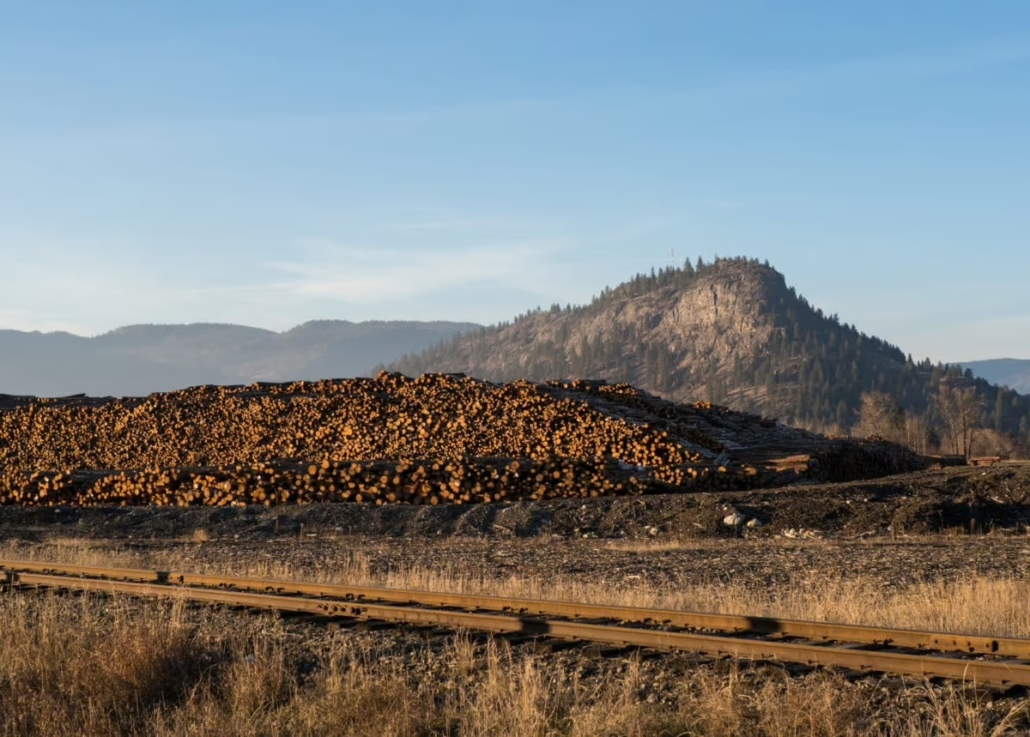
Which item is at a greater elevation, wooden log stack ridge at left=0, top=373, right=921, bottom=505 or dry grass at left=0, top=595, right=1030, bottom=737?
wooden log stack ridge at left=0, top=373, right=921, bottom=505

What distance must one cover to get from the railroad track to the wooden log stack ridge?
38.4 ft

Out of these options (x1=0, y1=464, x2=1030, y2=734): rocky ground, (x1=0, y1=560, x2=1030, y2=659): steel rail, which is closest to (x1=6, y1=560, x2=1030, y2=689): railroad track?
(x1=0, y1=560, x2=1030, y2=659): steel rail

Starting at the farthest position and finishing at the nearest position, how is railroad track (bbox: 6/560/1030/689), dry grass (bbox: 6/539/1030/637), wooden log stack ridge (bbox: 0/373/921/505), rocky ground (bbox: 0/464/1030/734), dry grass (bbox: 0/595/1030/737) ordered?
wooden log stack ridge (bbox: 0/373/921/505), dry grass (bbox: 6/539/1030/637), railroad track (bbox: 6/560/1030/689), rocky ground (bbox: 0/464/1030/734), dry grass (bbox: 0/595/1030/737)

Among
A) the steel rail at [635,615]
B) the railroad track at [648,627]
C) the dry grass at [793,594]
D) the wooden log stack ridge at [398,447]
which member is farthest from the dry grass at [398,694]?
the wooden log stack ridge at [398,447]

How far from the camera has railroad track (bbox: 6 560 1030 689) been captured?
7742 millimetres

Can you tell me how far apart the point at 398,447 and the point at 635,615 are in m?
18.8

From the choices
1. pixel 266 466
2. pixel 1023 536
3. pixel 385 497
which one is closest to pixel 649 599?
pixel 1023 536

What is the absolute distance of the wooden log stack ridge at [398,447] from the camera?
81.9 ft

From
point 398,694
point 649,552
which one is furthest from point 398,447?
point 398,694

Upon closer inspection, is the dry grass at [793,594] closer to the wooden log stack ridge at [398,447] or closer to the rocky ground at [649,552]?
the rocky ground at [649,552]

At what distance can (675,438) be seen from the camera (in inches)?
1047

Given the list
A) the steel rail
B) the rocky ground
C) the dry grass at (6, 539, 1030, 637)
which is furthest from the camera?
the dry grass at (6, 539, 1030, 637)

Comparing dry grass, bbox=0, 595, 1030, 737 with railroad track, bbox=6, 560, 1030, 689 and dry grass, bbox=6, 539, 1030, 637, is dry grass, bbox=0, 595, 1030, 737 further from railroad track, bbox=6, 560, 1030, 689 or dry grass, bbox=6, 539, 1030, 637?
dry grass, bbox=6, 539, 1030, 637

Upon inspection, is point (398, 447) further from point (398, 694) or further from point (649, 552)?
point (398, 694)
